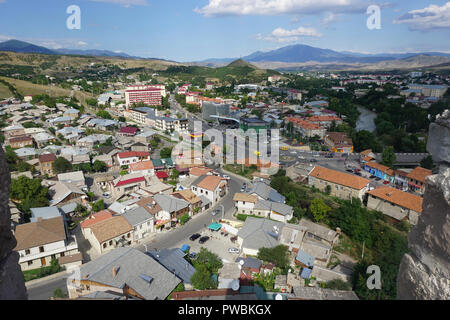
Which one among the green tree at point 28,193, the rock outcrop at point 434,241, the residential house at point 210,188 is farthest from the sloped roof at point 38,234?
the rock outcrop at point 434,241

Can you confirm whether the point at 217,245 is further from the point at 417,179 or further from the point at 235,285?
the point at 417,179

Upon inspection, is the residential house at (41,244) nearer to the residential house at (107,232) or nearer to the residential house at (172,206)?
the residential house at (107,232)

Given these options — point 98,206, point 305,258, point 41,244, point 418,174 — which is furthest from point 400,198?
point 41,244

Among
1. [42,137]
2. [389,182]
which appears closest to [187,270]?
[389,182]
